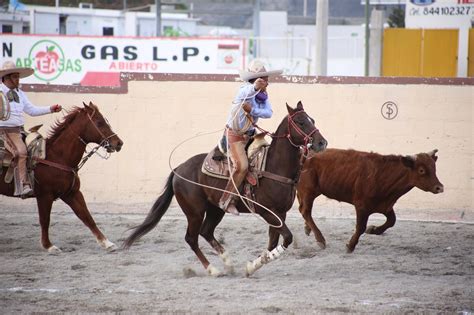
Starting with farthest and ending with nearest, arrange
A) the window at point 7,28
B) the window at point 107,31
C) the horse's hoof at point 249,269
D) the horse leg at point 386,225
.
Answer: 1. the window at point 107,31
2. the window at point 7,28
3. the horse leg at point 386,225
4. the horse's hoof at point 249,269

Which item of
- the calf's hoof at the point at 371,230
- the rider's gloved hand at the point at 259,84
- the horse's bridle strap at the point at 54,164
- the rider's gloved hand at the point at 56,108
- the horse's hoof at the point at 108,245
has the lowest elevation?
the horse's hoof at the point at 108,245

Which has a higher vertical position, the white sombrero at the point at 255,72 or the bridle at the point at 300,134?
the white sombrero at the point at 255,72

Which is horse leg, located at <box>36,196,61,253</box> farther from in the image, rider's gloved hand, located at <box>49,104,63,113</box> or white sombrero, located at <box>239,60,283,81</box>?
white sombrero, located at <box>239,60,283,81</box>

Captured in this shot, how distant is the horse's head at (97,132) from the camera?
33.0ft

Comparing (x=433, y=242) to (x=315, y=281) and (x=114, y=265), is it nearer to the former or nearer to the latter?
(x=315, y=281)

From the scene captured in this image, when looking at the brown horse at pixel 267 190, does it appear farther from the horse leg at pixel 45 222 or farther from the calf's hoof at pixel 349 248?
the calf's hoof at pixel 349 248

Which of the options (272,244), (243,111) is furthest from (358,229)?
(243,111)

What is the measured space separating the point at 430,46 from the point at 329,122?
10.0 m

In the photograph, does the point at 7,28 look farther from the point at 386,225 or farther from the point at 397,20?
the point at 386,225

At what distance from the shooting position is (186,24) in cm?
3884

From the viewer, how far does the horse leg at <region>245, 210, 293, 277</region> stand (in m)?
8.15

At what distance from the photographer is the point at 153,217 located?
9.05 metres

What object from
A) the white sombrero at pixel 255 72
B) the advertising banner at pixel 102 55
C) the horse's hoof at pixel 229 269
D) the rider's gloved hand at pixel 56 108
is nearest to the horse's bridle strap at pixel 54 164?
the rider's gloved hand at pixel 56 108

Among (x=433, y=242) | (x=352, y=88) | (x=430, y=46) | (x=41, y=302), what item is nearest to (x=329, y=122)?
(x=352, y=88)
